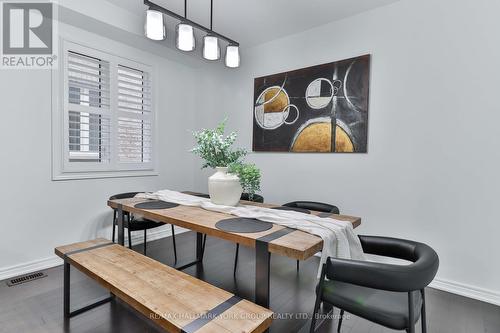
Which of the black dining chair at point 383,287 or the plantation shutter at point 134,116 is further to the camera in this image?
the plantation shutter at point 134,116

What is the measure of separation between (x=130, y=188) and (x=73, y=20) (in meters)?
1.95

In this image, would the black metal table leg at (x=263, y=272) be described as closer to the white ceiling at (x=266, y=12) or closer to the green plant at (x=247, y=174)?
the green plant at (x=247, y=174)

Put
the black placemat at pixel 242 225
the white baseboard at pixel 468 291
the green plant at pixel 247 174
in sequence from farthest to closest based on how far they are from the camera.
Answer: the white baseboard at pixel 468 291 < the green plant at pixel 247 174 < the black placemat at pixel 242 225

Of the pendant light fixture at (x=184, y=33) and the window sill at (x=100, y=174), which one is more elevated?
the pendant light fixture at (x=184, y=33)

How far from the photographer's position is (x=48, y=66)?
266 centimetres

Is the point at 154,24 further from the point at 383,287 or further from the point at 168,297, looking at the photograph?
the point at 383,287

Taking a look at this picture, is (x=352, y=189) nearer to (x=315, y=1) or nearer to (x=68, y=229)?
(x=315, y=1)

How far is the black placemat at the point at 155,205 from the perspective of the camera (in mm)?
2131

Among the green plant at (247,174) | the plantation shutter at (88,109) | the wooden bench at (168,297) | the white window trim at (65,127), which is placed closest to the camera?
the wooden bench at (168,297)

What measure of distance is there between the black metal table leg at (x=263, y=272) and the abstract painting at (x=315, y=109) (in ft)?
6.01

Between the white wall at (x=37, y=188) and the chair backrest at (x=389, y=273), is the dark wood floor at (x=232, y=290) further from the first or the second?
the chair backrest at (x=389, y=273)

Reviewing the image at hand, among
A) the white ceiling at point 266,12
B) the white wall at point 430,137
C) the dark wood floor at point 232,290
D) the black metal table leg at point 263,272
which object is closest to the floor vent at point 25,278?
the dark wood floor at point 232,290

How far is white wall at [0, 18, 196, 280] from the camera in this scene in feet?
8.04

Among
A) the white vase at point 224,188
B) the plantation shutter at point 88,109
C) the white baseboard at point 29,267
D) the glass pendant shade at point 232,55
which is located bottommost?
Answer: the white baseboard at point 29,267
